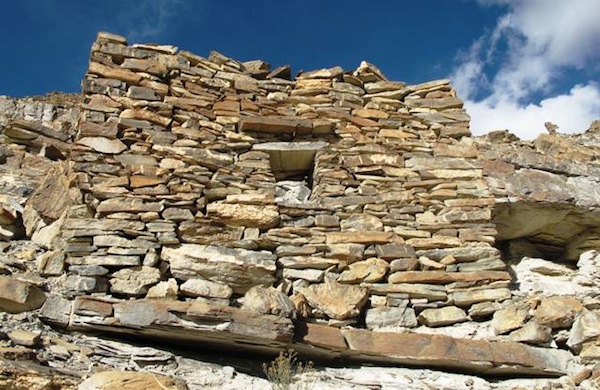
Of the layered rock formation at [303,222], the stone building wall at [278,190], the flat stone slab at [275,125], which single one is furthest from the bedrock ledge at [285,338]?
the flat stone slab at [275,125]

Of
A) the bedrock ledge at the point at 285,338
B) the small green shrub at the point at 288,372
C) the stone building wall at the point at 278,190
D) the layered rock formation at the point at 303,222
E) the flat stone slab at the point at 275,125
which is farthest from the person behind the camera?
the flat stone slab at the point at 275,125

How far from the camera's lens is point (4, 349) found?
3.32 meters

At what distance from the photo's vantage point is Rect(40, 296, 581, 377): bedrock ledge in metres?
3.87

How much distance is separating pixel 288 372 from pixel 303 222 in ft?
5.32

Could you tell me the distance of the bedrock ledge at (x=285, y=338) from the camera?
387cm

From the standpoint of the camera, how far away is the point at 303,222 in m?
4.99

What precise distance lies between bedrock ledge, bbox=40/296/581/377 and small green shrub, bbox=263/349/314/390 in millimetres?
94

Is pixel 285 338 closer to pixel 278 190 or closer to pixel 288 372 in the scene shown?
pixel 288 372

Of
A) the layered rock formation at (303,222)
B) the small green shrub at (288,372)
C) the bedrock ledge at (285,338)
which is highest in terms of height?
the layered rock formation at (303,222)

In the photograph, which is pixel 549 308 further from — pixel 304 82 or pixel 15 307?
pixel 15 307

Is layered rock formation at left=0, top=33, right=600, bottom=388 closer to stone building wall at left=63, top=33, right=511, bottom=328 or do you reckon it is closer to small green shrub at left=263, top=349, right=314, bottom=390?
stone building wall at left=63, top=33, right=511, bottom=328

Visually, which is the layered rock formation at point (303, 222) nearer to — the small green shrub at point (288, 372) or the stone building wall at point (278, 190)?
the stone building wall at point (278, 190)

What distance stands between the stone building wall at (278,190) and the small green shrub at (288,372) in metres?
0.39

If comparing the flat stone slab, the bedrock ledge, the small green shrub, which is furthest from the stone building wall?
the small green shrub
